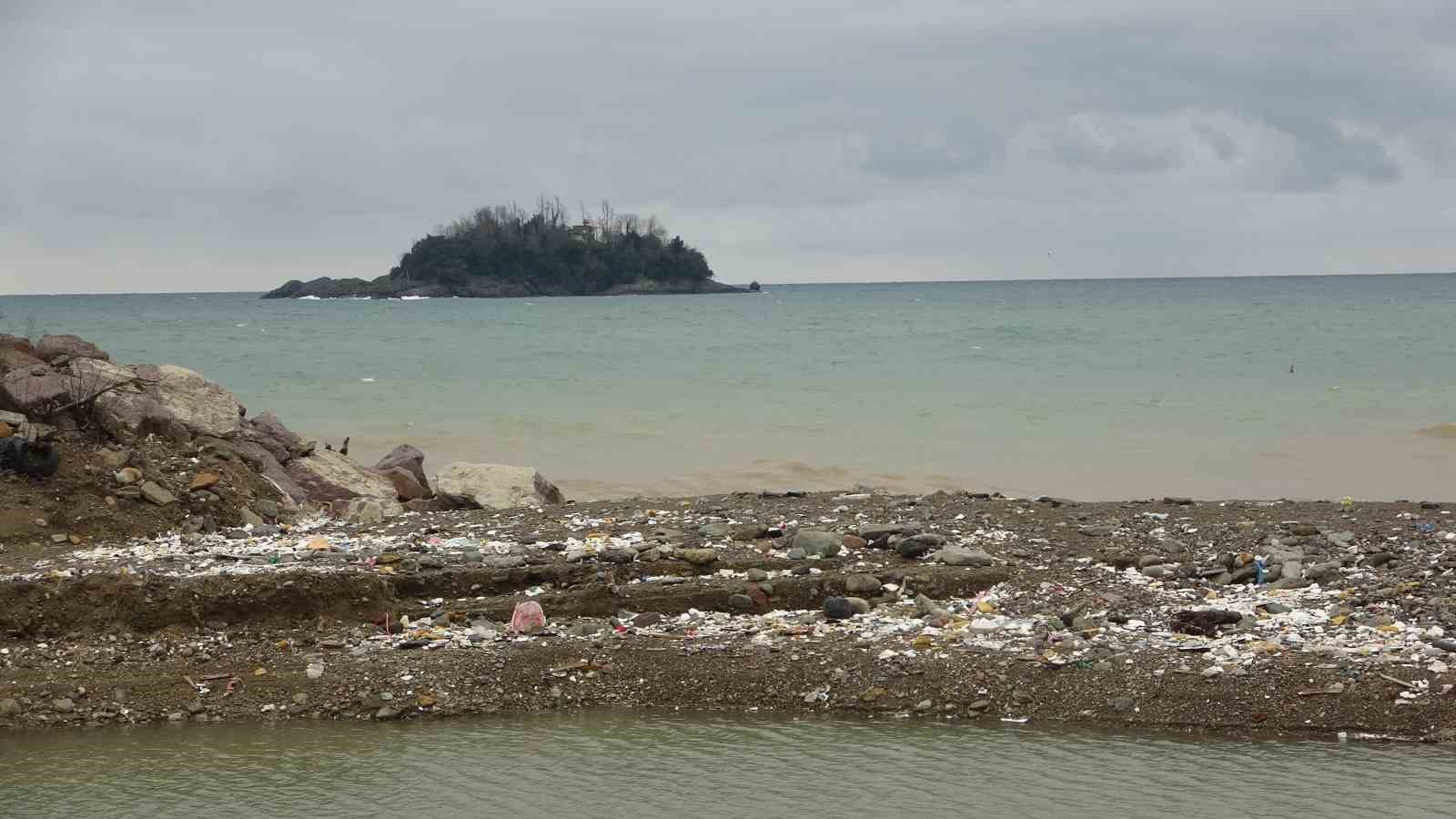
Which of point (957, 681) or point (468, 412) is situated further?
point (468, 412)

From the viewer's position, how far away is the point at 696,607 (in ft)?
30.2

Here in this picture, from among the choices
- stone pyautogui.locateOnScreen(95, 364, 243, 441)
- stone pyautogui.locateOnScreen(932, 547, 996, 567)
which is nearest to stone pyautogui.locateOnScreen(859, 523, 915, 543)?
stone pyautogui.locateOnScreen(932, 547, 996, 567)

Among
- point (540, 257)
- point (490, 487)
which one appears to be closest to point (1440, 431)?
point (490, 487)

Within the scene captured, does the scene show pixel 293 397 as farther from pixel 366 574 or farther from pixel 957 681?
pixel 957 681

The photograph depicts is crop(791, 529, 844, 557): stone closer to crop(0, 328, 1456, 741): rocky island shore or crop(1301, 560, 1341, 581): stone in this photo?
crop(0, 328, 1456, 741): rocky island shore

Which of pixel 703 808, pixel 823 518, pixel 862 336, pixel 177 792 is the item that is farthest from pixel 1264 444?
pixel 862 336

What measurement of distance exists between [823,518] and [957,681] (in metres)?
Answer: 3.69

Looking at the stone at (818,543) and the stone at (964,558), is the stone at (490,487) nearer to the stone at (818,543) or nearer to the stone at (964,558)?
the stone at (818,543)

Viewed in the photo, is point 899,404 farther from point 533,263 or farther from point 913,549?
point 533,263

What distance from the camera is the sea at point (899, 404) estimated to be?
1883 cm

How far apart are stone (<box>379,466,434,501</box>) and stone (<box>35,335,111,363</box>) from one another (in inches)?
127

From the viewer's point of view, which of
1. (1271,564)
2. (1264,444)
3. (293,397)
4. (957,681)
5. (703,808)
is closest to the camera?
(703,808)

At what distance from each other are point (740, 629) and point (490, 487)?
5.30 meters

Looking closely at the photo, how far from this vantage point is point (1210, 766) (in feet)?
23.0
